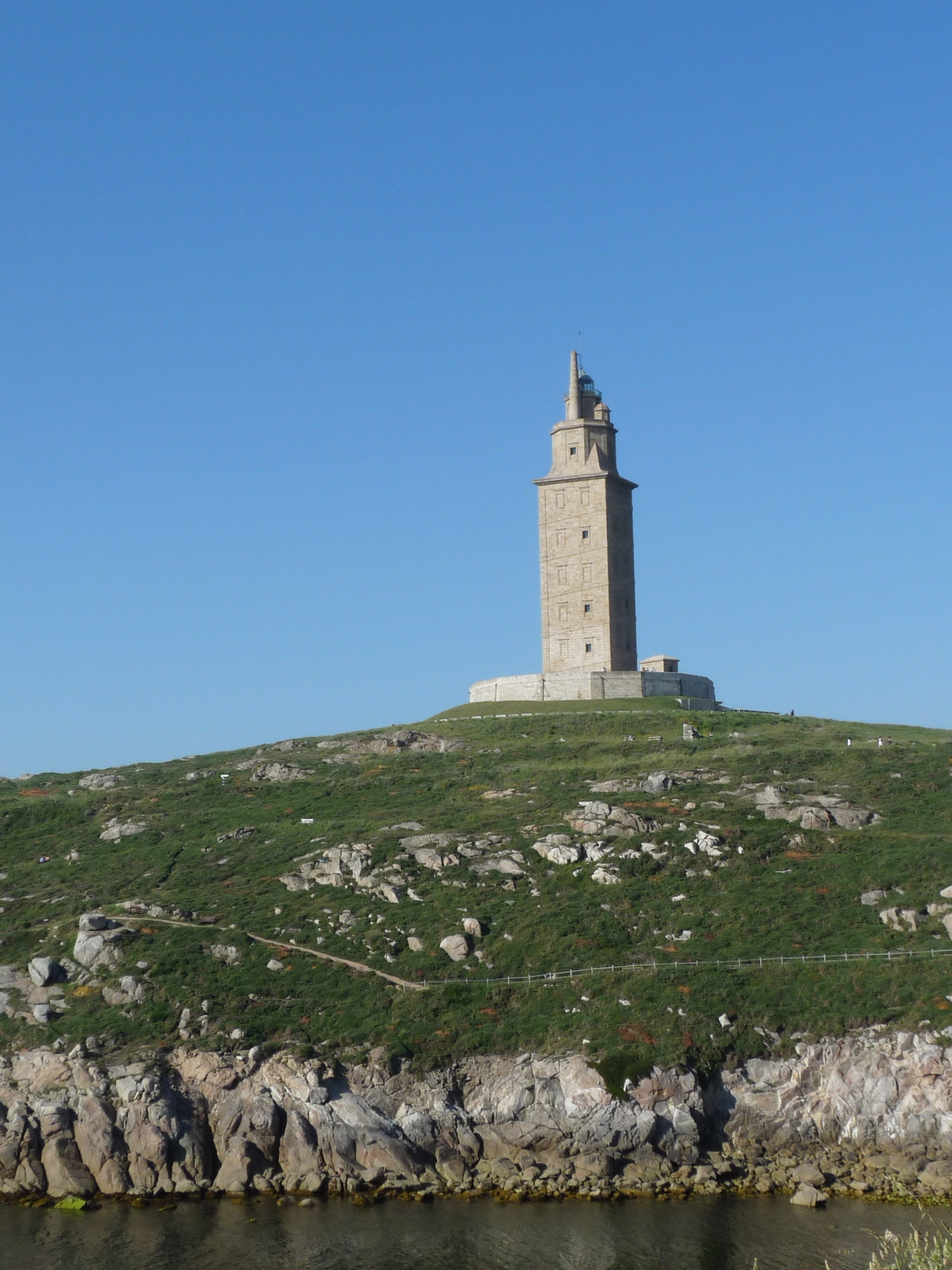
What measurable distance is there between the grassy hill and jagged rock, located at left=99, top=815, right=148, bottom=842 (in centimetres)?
27

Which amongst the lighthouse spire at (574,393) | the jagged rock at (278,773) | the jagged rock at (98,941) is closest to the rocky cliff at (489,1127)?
the jagged rock at (98,941)

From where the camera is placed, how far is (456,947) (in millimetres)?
60969

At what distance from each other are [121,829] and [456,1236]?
1738 inches

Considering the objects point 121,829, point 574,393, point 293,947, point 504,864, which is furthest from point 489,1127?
point 574,393

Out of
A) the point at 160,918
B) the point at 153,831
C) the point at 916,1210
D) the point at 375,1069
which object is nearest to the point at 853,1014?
the point at 916,1210

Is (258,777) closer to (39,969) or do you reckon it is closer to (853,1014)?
(39,969)

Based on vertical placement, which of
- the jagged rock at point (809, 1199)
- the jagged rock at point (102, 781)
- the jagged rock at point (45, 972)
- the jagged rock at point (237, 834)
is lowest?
the jagged rock at point (809, 1199)

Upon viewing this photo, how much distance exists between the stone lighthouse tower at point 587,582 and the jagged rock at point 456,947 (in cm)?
4652

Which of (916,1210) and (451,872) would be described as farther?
(451,872)

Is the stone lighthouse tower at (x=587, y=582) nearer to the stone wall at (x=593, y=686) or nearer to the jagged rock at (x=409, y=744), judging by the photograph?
the stone wall at (x=593, y=686)

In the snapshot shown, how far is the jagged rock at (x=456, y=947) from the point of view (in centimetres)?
6072

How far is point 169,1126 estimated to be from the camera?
51.0 m

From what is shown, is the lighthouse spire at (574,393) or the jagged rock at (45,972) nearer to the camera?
the jagged rock at (45,972)

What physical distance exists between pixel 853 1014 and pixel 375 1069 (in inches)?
764
